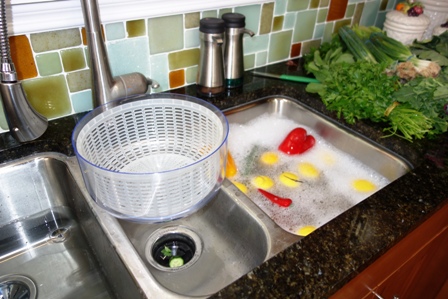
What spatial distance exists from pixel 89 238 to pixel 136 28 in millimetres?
535

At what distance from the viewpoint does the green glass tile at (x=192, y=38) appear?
40.9 inches

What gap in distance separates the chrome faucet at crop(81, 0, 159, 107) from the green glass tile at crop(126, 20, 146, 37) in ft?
0.35

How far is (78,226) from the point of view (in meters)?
0.87

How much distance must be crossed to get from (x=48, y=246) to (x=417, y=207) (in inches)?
31.8

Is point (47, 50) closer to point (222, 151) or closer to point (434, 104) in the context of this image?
point (222, 151)

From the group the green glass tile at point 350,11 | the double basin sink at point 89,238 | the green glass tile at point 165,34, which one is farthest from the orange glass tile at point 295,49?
the double basin sink at point 89,238

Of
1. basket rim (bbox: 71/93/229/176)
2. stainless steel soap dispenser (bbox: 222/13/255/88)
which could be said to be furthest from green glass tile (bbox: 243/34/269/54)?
basket rim (bbox: 71/93/229/176)

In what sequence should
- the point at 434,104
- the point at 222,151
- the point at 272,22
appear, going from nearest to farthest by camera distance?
the point at 222,151 → the point at 434,104 → the point at 272,22

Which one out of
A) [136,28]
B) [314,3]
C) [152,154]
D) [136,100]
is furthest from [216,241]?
[314,3]

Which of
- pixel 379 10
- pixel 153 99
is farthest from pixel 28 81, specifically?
pixel 379 10

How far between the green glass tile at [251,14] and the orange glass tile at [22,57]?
589 millimetres

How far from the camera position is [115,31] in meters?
0.92

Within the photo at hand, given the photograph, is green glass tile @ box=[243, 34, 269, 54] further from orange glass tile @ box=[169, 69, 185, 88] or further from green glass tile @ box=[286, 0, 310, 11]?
orange glass tile @ box=[169, 69, 185, 88]

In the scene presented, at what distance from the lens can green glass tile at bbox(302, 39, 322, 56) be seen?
1342mm
